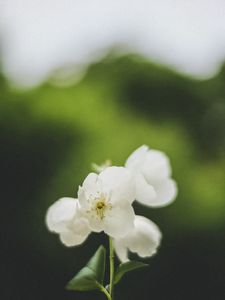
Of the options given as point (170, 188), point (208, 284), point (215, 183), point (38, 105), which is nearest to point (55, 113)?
point (38, 105)

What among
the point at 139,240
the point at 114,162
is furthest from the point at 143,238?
the point at 114,162

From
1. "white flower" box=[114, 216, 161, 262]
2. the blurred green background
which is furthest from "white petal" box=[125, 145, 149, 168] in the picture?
the blurred green background

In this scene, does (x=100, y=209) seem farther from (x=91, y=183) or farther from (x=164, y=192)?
(x=164, y=192)

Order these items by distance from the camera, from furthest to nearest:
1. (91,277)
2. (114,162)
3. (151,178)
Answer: (114,162) → (151,178) → (91,277)

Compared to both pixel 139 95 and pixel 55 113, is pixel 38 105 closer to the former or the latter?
pixel 55 113

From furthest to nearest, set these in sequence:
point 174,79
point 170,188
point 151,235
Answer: point 174,79 → point 170,188 → point 151,235

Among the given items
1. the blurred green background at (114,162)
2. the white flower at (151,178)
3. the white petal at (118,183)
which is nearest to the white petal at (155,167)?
the white flower at (151,178)

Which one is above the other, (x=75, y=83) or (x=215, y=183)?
(x=75, y=83)
